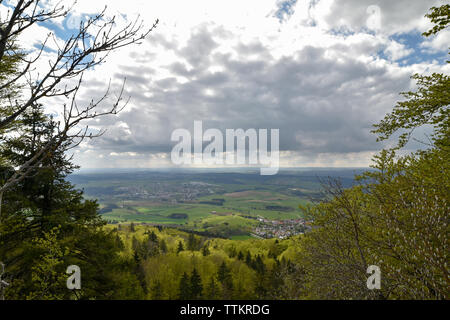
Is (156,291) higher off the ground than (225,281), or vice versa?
(156,291)

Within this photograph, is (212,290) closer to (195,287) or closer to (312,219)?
(195,287)

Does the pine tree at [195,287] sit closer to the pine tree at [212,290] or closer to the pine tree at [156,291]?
the pine tree at [212,290]

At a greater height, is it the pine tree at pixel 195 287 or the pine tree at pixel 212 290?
the pine tree at pixel 195 287

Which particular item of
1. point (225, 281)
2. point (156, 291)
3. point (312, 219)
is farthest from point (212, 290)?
point (312, 219)

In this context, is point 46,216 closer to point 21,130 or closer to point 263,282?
point 21,130

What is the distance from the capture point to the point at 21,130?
36.8 feet

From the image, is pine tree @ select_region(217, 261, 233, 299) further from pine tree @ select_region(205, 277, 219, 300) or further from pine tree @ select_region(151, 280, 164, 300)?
pine tree @ select_region(151, 280, 164, 300)

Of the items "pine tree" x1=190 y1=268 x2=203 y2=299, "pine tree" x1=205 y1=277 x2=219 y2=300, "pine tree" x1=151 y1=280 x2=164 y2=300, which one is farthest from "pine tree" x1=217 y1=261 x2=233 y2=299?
"pine tree" x1=151 y1=280 x2=164 y2=300

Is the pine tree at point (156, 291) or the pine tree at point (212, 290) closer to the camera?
the pine tree at point (156, 291)

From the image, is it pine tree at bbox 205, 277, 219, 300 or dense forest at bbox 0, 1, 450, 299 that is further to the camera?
pine tree at bbox 205, 277, 219, 300

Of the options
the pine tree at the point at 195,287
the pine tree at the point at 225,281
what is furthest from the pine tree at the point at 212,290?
the pine tree at the point at 195,287

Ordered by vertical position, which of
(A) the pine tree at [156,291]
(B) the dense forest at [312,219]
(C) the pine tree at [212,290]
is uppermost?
(B) the dense forest at [312,219]
